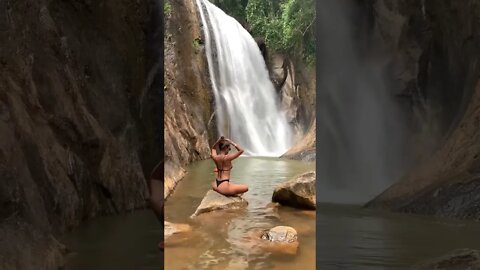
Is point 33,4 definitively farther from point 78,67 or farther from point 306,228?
point 306,228

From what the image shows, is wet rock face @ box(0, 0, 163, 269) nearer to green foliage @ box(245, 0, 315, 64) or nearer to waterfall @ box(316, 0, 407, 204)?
waterfall @ box(316, 0, 407, 204)

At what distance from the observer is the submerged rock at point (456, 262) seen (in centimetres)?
184

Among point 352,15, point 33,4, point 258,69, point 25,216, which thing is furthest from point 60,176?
point 258,69

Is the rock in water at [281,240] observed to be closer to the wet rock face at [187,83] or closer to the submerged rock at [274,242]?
the submerged rock at [274,242]

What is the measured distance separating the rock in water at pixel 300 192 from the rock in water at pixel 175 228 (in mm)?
1891

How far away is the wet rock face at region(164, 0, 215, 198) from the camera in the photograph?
1412 cm

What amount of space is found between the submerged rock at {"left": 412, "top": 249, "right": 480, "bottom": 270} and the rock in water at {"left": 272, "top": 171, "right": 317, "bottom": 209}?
5258 millimetres

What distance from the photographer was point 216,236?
599 cm

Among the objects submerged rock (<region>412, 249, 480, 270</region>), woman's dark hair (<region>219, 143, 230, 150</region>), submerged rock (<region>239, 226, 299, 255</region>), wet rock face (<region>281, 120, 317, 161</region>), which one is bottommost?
wet rock face (<region>281, 120, 317, 161</region>)

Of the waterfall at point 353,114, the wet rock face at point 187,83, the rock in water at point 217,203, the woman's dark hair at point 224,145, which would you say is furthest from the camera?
the wet rock face at point 187,83

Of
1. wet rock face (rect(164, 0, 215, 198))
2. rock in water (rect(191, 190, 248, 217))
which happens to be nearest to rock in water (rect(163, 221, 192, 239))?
rock in water (rect(191, 190, 248, 217))

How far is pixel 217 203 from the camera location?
751 centimetres

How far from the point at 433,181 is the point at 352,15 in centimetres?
85

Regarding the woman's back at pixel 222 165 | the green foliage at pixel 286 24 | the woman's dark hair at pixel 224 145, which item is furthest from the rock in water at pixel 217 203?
the green foliage at pixel 286 24
